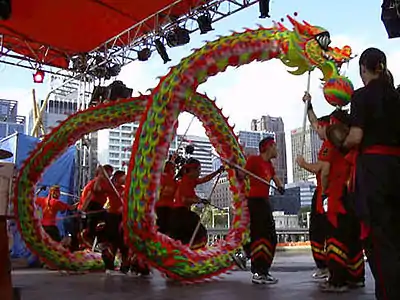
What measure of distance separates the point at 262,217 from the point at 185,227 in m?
1.22

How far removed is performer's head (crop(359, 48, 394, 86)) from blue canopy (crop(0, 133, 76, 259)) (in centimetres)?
752

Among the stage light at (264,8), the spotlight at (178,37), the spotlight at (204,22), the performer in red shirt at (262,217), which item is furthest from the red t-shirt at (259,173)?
the spotlight at (178,37)

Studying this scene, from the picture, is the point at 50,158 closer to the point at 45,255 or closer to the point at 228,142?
the point at 45,255

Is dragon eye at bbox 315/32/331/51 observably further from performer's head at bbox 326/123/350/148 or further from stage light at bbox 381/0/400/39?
performer's head at bbox 326/123/350/148

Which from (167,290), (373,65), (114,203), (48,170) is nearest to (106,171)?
(114,203)

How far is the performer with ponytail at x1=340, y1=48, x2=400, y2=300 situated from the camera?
246 centimetres

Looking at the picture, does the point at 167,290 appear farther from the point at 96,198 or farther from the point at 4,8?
the point at 4,8

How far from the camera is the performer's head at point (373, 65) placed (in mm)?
2750

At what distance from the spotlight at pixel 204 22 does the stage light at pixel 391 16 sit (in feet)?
11.9

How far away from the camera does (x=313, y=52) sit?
16.1ft

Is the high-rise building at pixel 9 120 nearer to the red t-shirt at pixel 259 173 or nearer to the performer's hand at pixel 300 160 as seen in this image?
the red t-shirt at pixel 259 173

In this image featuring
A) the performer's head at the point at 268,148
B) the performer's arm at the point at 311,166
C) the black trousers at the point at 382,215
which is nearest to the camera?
the black trousers at the point at 382,215

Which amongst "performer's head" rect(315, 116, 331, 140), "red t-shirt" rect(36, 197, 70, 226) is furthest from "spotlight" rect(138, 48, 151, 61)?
"performer's head" rect(315, 116, 331, 140)

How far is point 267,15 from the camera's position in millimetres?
8500
